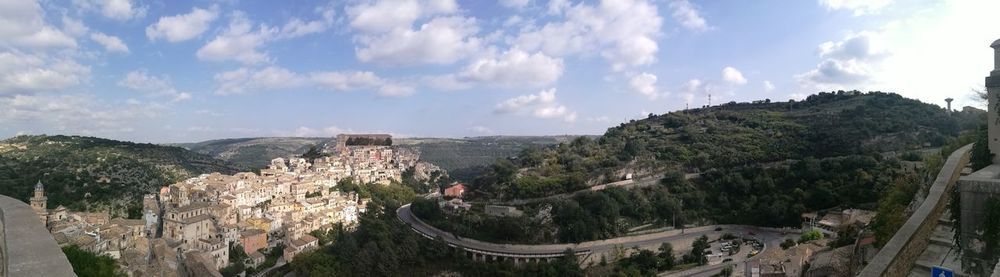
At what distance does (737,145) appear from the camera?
124ft

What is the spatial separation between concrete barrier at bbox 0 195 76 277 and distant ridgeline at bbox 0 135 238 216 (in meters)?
33.3

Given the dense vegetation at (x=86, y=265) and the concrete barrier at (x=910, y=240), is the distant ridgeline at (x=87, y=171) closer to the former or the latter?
the dense vegetation at (x=86, y=265)

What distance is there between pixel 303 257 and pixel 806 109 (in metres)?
49.4

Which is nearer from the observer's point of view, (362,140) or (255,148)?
(362,140)

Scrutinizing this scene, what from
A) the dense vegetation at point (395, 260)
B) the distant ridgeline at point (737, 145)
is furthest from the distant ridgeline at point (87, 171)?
the distant ridgeline at point (737, 145)

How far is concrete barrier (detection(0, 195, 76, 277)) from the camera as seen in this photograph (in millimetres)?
4457

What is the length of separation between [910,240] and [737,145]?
3434 cm

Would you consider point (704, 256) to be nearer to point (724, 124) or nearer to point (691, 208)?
point (691, 208)

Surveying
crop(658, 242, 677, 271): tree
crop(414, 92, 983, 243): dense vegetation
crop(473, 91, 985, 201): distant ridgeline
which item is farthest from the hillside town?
crop(658, 242, 677, 271): tree

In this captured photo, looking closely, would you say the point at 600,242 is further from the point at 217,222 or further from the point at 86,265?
the point at 217,222

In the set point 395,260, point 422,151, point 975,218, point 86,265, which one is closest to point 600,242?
point 395,260

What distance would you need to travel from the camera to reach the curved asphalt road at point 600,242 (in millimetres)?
24281

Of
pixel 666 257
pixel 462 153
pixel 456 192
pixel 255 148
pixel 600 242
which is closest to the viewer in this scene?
pixel 666 257

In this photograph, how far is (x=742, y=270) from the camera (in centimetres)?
2036
